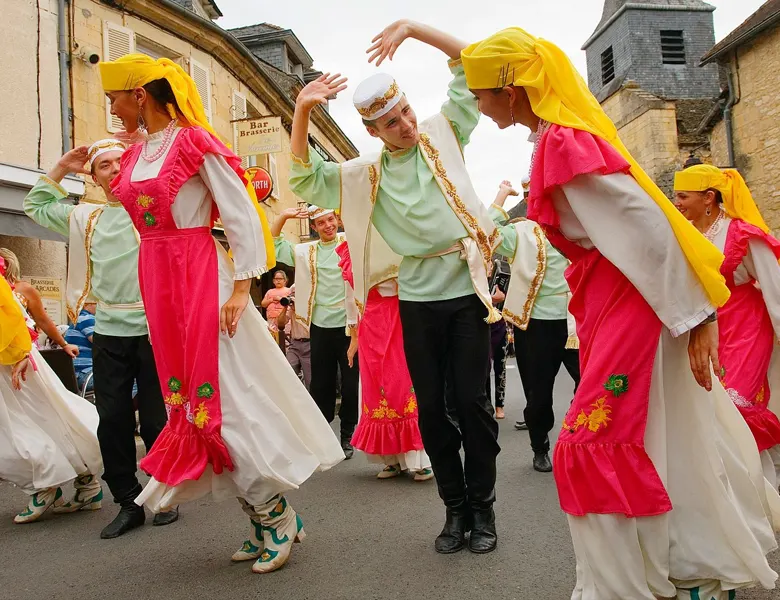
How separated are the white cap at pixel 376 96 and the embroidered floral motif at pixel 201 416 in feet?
5.07

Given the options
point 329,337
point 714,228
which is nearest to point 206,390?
point 714,228

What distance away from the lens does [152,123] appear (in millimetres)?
3459

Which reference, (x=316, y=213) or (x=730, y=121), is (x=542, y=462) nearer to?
(x=316, y=213)

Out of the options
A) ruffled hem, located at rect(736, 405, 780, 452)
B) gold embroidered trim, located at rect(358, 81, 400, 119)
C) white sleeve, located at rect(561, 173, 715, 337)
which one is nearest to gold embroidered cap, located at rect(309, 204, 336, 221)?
gold embroidered trim, located at rect(358, 81, 400, 119)

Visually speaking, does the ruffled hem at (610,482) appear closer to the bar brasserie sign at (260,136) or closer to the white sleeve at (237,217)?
the white sleeve at (237,217)

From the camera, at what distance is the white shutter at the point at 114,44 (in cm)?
1414

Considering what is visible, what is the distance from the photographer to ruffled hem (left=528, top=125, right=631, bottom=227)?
217 centimetres

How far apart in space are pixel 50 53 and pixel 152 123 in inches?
435

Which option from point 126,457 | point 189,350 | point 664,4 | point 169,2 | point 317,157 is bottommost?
point 126,457

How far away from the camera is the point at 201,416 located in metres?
3.19

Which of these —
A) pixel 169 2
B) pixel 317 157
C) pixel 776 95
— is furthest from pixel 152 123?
pixel 776 95

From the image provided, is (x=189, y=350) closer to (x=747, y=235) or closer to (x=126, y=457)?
(x=126, y=457)

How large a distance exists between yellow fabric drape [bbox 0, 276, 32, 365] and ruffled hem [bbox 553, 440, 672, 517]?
3.64 m

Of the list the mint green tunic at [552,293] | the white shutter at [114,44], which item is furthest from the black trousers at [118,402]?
the white shutter at [114,44]
